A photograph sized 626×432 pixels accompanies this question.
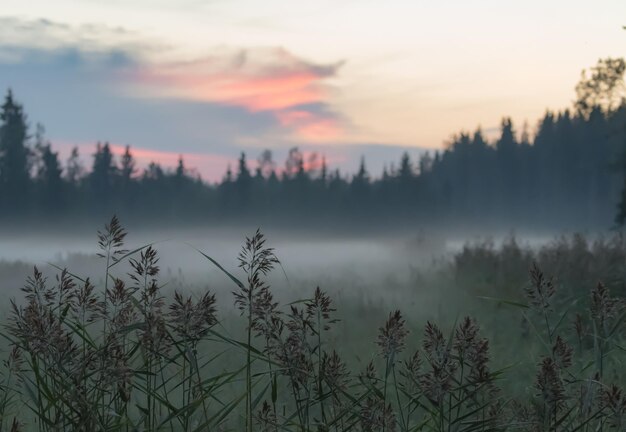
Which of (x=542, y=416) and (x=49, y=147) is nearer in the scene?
(x=542, y=416)

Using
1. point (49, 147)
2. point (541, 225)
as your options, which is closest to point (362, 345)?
point (49, 147)

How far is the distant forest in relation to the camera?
3012 inches

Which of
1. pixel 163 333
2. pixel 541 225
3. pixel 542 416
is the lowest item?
pixel 541 225

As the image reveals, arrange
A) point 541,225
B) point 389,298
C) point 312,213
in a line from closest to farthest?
1. point 389,298
2. point 312,213
3. point 541,225

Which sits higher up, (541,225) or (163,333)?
(163,333)

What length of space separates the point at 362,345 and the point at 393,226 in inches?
3789

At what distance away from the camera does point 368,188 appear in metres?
109

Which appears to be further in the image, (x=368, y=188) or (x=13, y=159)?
(x=368, y=188)

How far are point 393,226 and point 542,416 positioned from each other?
10521 cm

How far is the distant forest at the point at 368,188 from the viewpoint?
76.5 m

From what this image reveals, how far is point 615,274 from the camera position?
16000 millimetres

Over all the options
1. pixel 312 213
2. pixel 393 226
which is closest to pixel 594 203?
pixel 393 226

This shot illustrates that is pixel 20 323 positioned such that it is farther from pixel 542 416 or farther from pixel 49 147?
pixel 49 147

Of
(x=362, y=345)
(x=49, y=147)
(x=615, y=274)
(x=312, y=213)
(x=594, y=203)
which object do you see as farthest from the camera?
(x=594, y=203)
